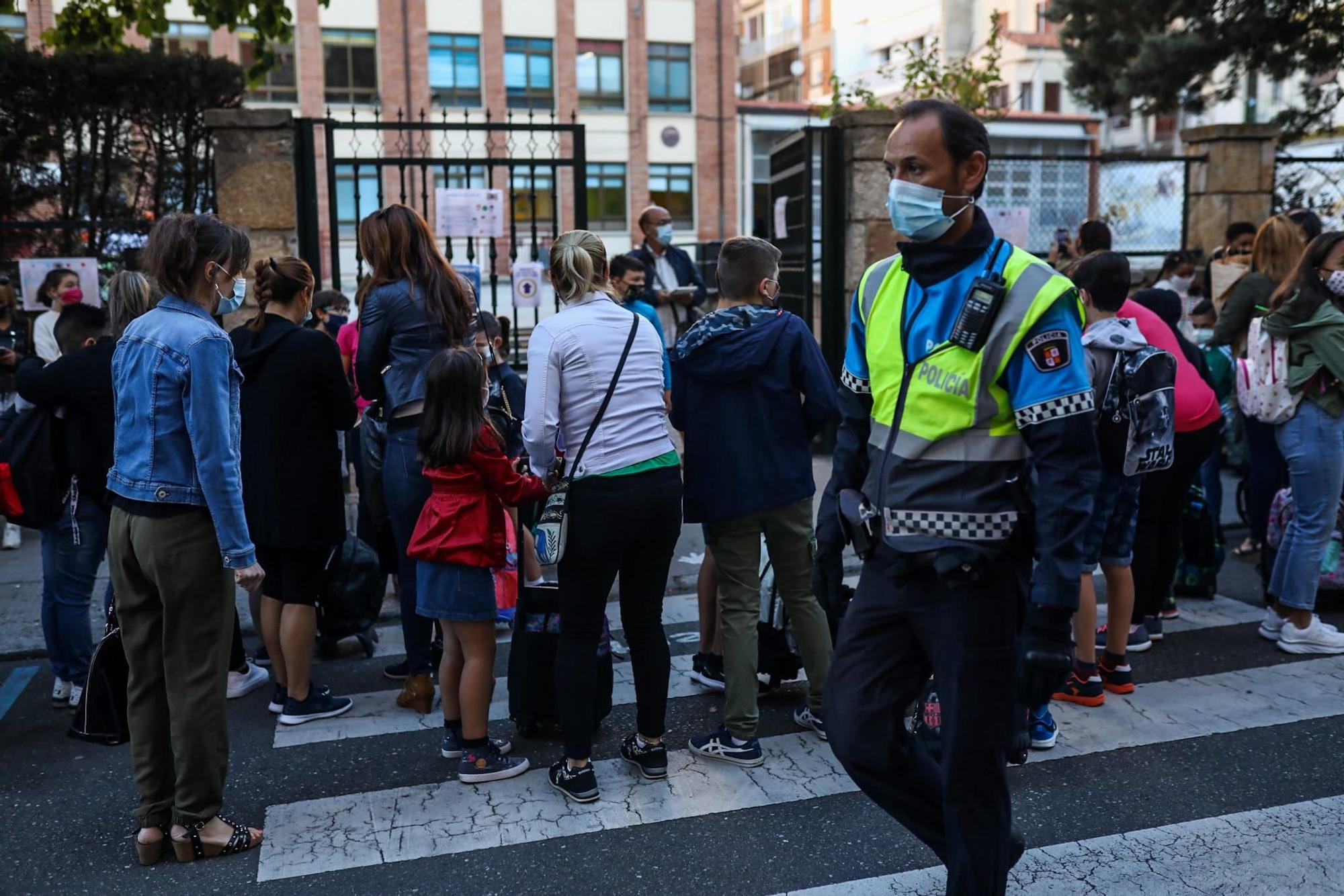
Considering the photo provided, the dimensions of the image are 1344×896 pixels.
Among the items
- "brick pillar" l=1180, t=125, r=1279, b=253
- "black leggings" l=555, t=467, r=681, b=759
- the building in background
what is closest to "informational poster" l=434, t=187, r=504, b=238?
"black leggings" l=555, t=467, r=681, b=759

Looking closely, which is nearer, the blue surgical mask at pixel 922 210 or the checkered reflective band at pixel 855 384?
the blue surgical mask at pixel 922 210

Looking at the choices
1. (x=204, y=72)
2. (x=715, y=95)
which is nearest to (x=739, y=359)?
(x=204, y=72)

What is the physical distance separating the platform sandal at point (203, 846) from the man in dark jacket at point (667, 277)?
5294 millimetres

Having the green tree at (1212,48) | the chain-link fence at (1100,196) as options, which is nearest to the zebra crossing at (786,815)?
the chain-link fence at (1100,196)

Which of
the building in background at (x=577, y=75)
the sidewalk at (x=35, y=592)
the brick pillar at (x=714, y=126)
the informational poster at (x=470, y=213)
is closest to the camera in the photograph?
the sidewalk at (x=35, y=592)

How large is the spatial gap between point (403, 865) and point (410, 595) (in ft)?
4.94

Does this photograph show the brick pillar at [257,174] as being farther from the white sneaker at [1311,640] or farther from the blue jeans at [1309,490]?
the white sneaker at [1311,640]

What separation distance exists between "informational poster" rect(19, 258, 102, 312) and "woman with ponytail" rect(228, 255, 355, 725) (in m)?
4.10

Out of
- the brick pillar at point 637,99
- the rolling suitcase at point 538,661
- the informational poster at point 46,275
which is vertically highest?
the brick pillar at point 637,99

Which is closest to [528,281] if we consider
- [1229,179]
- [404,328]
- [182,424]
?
[404,328]

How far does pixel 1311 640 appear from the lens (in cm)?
571

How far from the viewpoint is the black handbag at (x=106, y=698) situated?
4.09 m

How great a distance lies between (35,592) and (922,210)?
631 cm

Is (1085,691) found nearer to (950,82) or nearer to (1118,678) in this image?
(1118,678)
